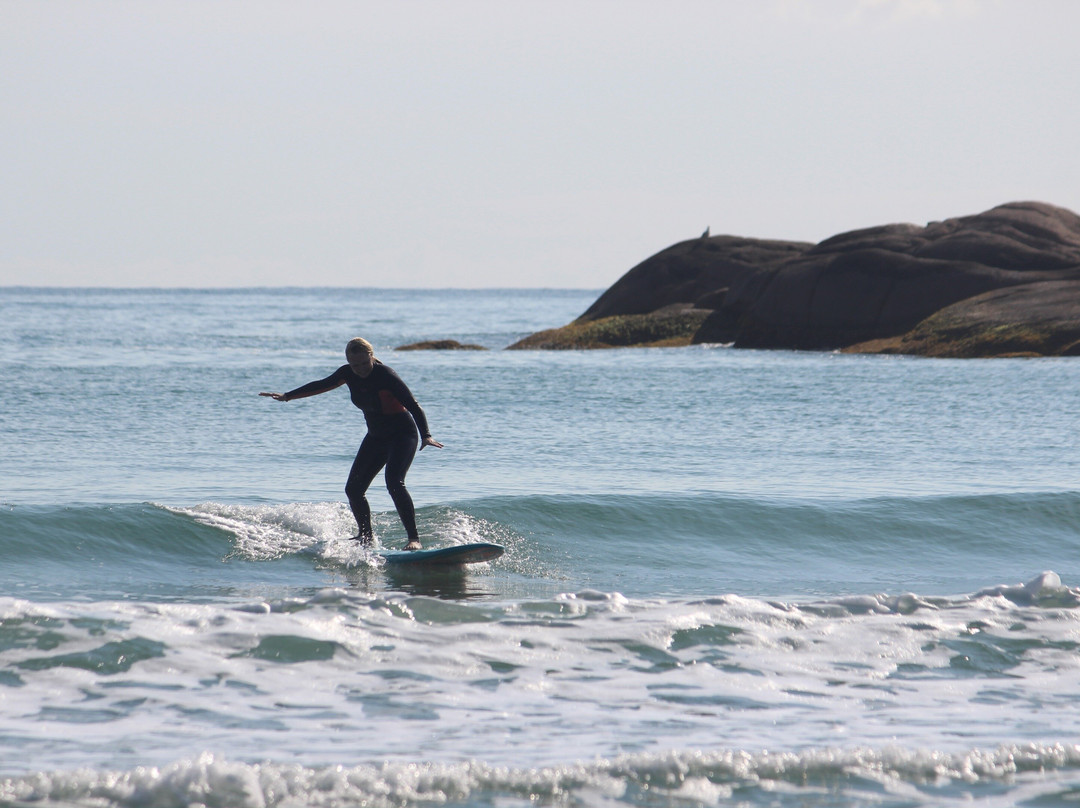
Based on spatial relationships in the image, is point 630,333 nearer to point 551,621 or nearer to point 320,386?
point 320,386

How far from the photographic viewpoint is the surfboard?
10.3 meters

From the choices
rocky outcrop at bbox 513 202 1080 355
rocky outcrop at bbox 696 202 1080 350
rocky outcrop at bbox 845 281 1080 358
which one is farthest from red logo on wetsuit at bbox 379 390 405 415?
rocky outcrop at bbox 696 202 1080 350

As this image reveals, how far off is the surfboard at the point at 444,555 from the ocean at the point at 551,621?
8.4 inches

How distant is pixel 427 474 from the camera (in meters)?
16.6

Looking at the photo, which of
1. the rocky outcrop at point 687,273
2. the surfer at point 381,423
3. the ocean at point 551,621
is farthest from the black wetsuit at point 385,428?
the rocky outcrop at point 687,273

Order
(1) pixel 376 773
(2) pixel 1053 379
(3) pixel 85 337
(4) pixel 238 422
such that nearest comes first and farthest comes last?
(1) pixel 376 773 < (4) pixel 238 422 < (2) pixel 1053 379 < (3) pixel 85 337

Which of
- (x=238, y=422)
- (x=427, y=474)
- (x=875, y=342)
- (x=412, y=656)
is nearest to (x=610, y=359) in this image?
(x=875, y=342)

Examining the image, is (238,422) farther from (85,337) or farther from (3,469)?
(85,337)

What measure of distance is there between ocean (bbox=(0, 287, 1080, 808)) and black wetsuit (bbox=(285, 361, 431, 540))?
653 mm

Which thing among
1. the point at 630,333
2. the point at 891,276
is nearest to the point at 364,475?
the point at 891,276

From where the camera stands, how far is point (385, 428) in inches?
413

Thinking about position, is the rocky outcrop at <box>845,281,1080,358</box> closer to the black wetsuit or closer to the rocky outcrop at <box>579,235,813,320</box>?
the rocky outcrop at <box>579,235,813,320</box>

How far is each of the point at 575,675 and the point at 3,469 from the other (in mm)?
11943

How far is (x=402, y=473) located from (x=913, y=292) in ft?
121
